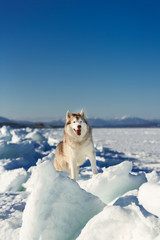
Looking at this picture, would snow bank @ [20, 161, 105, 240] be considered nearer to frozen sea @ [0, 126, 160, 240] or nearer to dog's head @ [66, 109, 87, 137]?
frozen sea @ [0, 126, 160, 240]

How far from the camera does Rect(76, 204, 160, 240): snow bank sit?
1.13m

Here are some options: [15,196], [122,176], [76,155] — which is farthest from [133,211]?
[76,155]

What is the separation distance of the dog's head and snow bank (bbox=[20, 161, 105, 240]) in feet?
5.30

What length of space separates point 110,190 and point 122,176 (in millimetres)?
150

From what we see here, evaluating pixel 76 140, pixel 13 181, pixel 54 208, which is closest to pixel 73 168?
pixel 76 140

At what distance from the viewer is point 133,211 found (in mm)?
1287

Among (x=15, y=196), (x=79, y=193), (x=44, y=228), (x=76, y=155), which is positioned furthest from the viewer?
(x=76, y=155)

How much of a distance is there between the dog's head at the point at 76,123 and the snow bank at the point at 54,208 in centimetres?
162

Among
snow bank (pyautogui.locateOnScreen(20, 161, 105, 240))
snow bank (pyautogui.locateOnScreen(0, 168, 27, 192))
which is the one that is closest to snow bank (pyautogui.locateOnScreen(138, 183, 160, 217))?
snow bank (pyautogui.locateOnScreen(20, 161, 105, 240))

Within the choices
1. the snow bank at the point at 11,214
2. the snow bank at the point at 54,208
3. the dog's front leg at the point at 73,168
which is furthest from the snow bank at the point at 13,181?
the snow bank at the point at 54,208

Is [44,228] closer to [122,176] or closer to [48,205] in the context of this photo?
[48,205]

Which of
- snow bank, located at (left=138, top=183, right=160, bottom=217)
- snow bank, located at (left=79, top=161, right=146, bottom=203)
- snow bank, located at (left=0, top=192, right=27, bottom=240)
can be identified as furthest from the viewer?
snow bank, located at (left=79, top=161, right=146, bottom=203)

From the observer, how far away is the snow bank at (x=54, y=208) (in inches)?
52.5

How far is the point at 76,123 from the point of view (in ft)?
10.3
